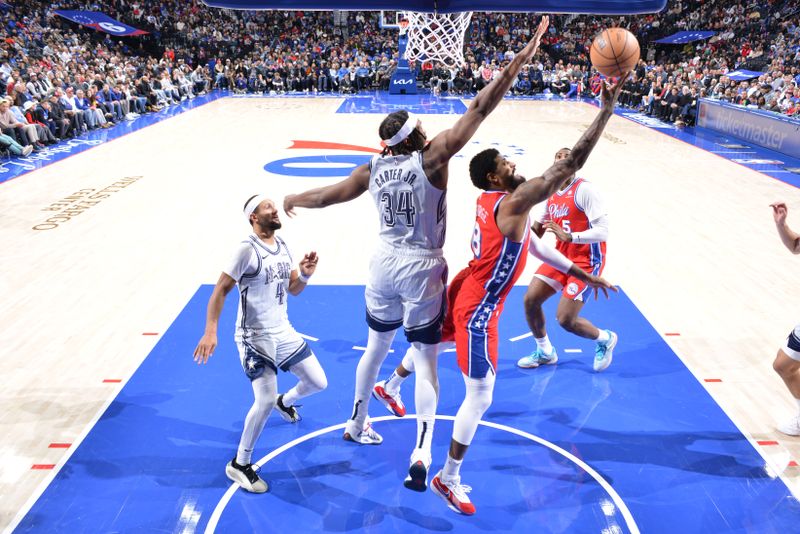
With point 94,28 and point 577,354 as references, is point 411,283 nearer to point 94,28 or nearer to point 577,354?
point 577,354

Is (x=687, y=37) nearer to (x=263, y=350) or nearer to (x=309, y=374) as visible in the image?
(x=309, y=374)

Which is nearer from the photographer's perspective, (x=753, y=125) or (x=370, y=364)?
(x=370, y=364)

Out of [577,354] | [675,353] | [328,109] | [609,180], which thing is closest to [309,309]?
[577,354]

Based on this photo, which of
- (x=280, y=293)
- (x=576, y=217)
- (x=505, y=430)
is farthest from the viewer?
(x=576, y=217)

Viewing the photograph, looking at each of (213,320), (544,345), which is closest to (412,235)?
(213,320)

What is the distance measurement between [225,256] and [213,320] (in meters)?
4.40

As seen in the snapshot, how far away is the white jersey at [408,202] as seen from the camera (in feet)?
12.0

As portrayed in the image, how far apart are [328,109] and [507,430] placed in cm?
1805

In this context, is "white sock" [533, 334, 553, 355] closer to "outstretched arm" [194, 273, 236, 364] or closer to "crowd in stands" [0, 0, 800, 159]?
"outstretched arm" [194, 273, 236, 364]

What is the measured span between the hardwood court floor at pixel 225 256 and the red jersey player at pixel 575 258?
1006mm

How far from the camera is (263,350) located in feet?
12.7

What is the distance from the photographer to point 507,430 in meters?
4.61

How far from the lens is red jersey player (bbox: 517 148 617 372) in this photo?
5012mm

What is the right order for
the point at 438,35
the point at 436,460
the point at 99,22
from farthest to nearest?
the point at 99,22, the point at 438,35, the point at 436,460
